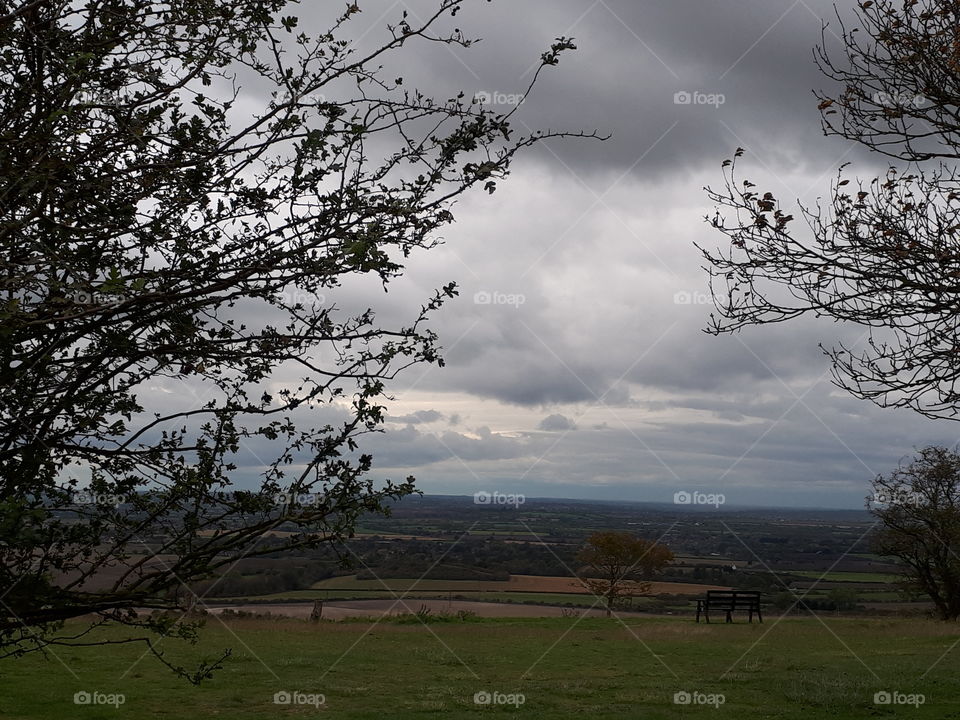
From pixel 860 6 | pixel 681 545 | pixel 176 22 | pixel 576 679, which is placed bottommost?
pixel 681 545

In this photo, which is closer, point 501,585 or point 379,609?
point 379,609

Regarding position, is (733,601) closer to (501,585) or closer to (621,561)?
(621,561)

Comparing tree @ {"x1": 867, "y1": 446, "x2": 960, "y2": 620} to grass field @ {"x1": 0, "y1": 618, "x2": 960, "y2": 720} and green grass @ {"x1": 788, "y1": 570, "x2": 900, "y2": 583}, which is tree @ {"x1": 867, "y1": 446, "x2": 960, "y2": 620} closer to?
grass field @ {"x1": 0, "y1": 618, "x2": 960, "y2": 720}

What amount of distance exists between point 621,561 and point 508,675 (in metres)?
29.8

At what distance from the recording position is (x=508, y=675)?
57.0 ft

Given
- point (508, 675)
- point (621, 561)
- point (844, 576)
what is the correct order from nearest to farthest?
1. point (508, 675)
2. point (621, 561)
3. point (844, 576)

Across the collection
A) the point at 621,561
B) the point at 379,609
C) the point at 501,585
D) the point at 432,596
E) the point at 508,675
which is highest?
the point at 508,675

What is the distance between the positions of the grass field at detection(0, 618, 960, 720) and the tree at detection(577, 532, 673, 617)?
1889 centimetres

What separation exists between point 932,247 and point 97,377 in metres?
8.17

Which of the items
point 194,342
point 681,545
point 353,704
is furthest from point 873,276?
point 681,545

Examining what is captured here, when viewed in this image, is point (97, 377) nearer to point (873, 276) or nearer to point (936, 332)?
point (873, 276)

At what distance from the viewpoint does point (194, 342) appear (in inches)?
189

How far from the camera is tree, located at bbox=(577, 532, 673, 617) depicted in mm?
45188

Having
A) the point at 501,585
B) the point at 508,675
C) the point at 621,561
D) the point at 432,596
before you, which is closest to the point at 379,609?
the point at 432,596
